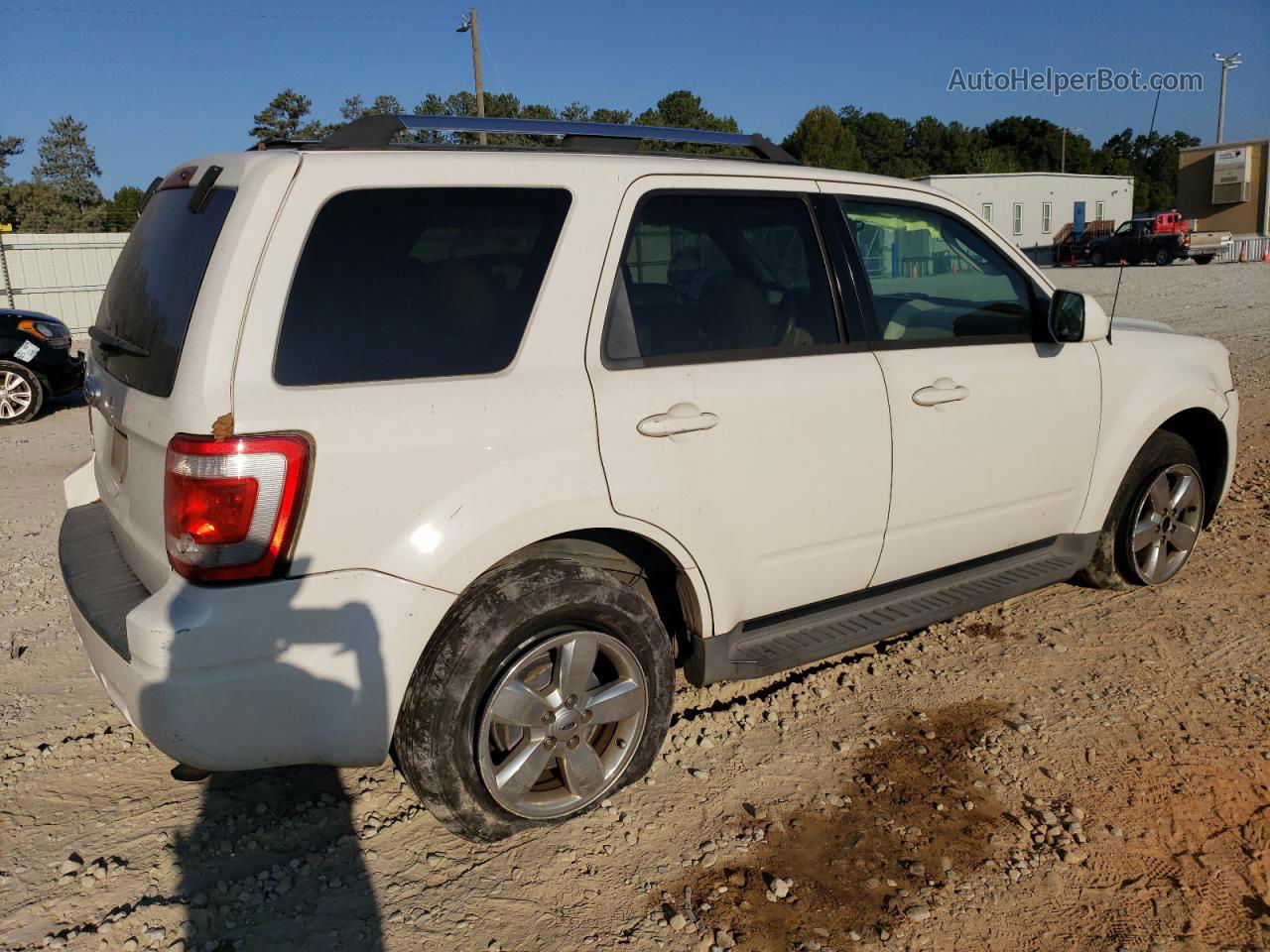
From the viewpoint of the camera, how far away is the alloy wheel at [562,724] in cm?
286

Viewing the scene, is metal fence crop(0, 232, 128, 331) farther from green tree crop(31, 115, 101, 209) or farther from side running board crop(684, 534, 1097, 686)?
green tree crop(31, 115, 101, 209)

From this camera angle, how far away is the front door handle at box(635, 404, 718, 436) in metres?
2.97

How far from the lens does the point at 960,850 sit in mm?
2932

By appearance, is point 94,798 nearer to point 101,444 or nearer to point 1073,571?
point 101,444

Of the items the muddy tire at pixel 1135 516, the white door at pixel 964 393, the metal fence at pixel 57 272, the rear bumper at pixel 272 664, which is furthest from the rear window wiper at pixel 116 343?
the metal fence at pixel 57 272

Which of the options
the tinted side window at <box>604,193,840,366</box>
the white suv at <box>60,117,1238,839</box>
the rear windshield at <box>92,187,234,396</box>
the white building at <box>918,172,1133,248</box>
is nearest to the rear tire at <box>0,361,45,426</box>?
the white suv at <box>60,117,1238,839</box>

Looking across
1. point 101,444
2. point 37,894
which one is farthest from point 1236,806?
point 101,444

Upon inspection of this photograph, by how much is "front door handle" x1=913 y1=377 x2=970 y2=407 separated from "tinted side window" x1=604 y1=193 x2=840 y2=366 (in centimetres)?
38

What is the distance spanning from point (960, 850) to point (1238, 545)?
11.5ft

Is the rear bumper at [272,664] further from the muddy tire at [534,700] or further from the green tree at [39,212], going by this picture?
the green tree at [39,212]

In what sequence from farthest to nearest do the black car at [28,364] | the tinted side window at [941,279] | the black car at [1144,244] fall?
the black car at [1144,244] < the black car at [28,364] < the tinted side window at [941,279]

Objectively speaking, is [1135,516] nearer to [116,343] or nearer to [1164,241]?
[116,343]

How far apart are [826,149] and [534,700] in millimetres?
72013

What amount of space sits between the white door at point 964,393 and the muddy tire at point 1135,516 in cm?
40
